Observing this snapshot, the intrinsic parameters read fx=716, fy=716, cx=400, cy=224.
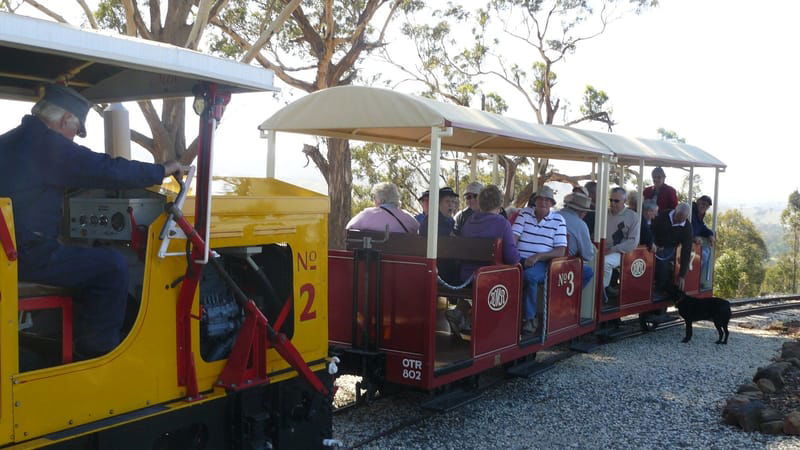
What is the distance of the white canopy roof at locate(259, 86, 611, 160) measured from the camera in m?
5.48

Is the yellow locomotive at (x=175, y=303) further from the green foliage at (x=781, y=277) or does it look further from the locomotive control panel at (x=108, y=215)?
the green foliage at (x=781, y=277)

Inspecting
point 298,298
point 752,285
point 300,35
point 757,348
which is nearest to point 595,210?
point 757,348

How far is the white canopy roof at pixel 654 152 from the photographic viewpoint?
8.81 m

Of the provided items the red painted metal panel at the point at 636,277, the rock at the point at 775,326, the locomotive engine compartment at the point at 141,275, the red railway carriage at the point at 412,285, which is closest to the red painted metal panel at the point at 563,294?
the red railway carriage at the point at 412,285

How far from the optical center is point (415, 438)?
5.51m

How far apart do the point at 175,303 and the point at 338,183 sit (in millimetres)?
12443

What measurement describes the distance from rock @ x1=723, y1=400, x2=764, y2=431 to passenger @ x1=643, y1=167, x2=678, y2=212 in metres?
5.10

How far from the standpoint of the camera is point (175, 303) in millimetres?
3512

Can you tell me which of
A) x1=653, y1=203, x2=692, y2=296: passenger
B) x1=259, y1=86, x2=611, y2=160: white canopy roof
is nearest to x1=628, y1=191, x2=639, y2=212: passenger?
x1=653, y1=203, x2=692, y2=296: passenger

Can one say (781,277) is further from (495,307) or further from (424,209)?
(495,307)

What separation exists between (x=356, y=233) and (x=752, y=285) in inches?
1698

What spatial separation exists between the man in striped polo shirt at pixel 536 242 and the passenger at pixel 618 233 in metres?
1.90

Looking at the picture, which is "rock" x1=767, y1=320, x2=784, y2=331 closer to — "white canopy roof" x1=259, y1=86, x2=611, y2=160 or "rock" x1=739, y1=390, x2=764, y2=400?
"rock" x1=739, y1=390, x2=764, y2=400

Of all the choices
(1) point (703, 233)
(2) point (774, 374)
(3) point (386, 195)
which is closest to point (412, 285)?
(3) point (386, 195)
